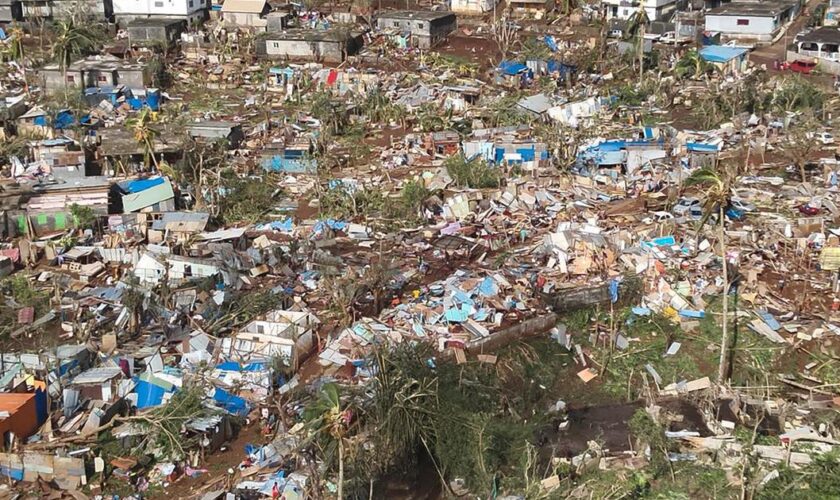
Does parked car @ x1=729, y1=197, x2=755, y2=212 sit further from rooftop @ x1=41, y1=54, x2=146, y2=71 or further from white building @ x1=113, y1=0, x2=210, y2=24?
white building @ x1=113, y1=0, x2=210, y2=24

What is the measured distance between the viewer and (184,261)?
18.2 metres

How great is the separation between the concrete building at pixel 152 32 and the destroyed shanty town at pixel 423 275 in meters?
1.90

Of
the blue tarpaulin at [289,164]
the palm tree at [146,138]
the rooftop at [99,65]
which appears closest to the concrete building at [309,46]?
the rooftop at [99,65]

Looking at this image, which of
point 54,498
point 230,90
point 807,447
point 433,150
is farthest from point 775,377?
point 230,90

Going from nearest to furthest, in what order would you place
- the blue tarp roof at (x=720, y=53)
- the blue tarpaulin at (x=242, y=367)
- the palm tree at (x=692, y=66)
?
the blue tarpaulin at (x=242, y=367)
the palm tree at (x=692, y=66)
the blue tarp roof at (x=720, y=53)

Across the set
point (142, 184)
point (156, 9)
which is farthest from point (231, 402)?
point (156, 9)

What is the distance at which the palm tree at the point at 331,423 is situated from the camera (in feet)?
34.3

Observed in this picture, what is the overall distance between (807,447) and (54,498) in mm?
10123

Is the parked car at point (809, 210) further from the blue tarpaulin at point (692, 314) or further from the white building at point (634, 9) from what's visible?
the white building at point (634, 9)

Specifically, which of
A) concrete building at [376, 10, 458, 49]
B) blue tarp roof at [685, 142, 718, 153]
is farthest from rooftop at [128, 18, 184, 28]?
blue tarp roof at [685, 142, 718, 153]

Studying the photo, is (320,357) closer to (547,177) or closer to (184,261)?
(184,261)

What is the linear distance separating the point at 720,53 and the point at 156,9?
74.1ft

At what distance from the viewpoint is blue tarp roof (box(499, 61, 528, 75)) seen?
106 ft

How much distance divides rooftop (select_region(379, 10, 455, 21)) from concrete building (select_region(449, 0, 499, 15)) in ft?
10.3
